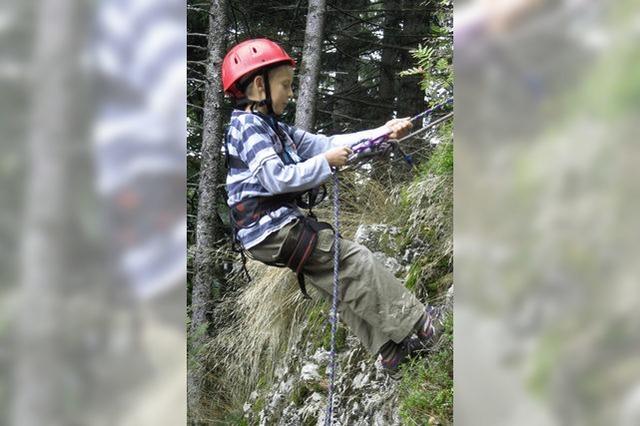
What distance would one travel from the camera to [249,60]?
9.27ft

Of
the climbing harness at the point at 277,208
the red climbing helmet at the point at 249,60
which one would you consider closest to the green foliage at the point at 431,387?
the climbing harness at the point at 277,208

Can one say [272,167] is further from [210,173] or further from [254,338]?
[210,173]

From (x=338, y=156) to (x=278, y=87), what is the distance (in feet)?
1.70

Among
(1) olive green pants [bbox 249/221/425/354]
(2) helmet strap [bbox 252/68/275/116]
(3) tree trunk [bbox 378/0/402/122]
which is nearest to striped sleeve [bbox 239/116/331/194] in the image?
(2) helmet strap [bbox 252/68/275/116]

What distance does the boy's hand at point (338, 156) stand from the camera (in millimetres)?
2561
